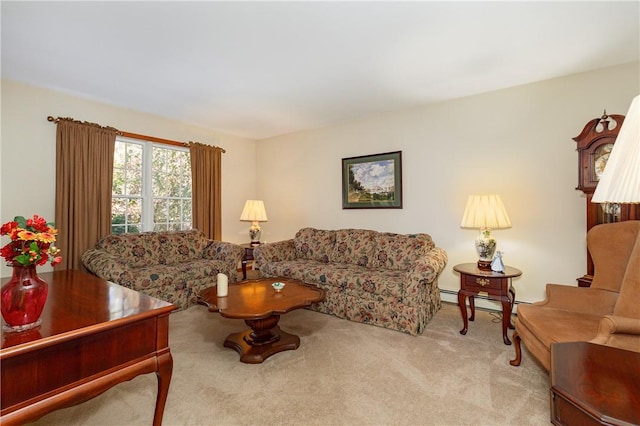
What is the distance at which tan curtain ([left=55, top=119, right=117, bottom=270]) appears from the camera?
3.37 meters

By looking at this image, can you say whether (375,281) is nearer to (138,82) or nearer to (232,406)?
(232,406)

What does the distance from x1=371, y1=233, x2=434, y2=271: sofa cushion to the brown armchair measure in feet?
4.29

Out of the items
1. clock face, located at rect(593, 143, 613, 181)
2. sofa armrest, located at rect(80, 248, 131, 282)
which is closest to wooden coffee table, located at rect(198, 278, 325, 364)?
sofa armrest, located at rect(80, 248, 131, 282)

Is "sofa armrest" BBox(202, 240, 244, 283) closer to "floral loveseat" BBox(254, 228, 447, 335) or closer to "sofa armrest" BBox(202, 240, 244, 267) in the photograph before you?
"sofa armrest" BBox(202, 240, 244, 267)

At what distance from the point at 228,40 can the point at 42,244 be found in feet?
6.40

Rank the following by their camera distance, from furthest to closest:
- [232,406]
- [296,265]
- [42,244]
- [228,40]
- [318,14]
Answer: [296,265], [228,40], [318,14], [232,406], [42,244]

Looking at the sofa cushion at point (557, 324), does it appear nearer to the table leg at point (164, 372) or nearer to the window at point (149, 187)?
the table leg at point (164, 372)

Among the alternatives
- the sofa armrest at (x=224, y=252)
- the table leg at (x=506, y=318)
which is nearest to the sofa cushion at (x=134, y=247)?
the sofa armrest at (x=224, y=252)

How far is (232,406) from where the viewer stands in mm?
1755

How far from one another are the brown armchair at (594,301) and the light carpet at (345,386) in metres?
0.31

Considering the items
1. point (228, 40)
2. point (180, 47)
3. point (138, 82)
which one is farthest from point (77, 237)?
point (228, 40)

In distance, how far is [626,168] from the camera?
85 centimetres

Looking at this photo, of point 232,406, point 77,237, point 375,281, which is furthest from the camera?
point 77,237

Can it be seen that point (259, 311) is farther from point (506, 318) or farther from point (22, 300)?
point (506, 318)
